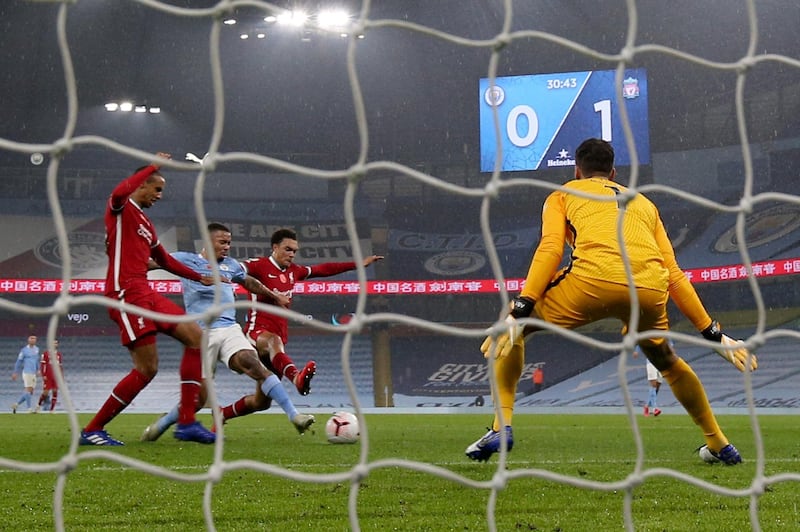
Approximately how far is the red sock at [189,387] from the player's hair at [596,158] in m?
3.14

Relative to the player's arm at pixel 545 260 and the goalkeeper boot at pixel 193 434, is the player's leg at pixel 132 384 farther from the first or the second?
the player's arm at pixel 545 260

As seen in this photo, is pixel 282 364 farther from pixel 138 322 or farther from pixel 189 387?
pixel 138 322

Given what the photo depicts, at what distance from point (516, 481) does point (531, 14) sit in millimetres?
22928

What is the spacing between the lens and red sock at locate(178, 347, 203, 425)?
20.7 feet

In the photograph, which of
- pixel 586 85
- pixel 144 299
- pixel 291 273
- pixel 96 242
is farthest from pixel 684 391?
pixel 96 242

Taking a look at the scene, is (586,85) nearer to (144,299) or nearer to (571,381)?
(571,381)

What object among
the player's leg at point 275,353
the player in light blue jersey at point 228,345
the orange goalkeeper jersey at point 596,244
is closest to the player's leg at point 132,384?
the player in light blue jersey at point 228,345

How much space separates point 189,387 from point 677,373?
3.38 meters

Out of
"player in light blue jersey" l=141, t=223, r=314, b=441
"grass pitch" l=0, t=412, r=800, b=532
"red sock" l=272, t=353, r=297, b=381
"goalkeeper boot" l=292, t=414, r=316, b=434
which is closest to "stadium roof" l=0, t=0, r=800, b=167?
"red sock" l=272, t=353, r=297, b=381

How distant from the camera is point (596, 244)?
422 centimetres

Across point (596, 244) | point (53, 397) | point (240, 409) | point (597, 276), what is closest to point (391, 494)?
point (597, 276)

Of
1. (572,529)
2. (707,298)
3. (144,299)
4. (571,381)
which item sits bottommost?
(571,381)

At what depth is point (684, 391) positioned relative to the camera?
4.55 meters

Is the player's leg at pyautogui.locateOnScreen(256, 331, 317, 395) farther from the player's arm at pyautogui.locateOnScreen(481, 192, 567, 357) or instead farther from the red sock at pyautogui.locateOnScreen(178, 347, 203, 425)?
the player's arm at pyautogui.locateOnScreen(481, 192, 567, 357)
